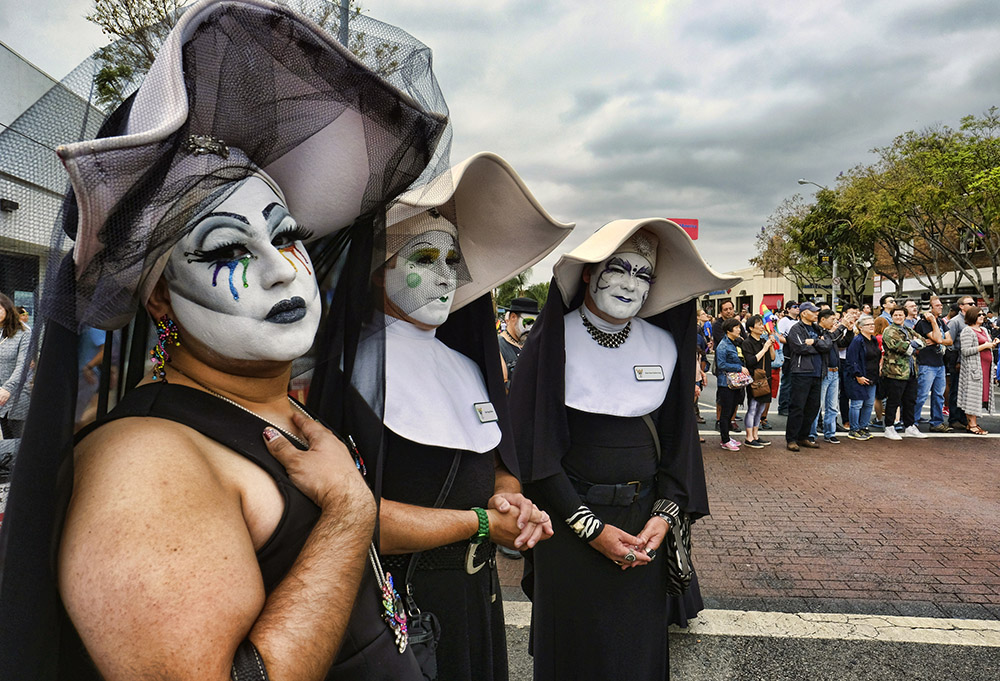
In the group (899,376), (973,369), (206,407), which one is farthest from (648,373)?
(973,369)

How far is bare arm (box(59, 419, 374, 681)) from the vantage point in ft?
2.56

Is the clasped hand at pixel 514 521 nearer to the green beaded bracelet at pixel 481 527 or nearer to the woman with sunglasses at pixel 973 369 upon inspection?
the green beaded bracelet at pixel 481 527

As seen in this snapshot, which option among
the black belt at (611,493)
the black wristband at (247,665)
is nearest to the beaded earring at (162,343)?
the black wristband at (247,665)

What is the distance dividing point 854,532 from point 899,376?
4821 millimetres

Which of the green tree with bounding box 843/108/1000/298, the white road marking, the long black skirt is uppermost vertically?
the green tree with bounding box 843/108/1000/298

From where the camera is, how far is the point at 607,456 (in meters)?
2.48

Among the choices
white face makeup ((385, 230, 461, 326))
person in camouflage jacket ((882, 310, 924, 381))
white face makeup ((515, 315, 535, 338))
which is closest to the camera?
white face makeup ((385, 230, 461, 326))

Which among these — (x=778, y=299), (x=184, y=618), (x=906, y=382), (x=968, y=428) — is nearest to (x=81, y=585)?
(x=184, y=618)

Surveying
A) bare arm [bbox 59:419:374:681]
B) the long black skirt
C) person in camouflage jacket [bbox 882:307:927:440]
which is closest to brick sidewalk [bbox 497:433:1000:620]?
person in camouflage jacket [bbox 882:307:927:440]

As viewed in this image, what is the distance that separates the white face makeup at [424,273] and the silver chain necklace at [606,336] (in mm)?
992

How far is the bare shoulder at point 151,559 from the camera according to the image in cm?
78

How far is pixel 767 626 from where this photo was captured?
3.45m

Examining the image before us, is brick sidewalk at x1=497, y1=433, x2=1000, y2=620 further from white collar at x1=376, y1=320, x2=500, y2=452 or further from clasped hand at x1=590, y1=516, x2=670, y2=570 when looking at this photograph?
white collar at x1=376, y1=320, x2=500, y2=452

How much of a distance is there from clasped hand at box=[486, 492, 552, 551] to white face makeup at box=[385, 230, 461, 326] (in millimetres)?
644
